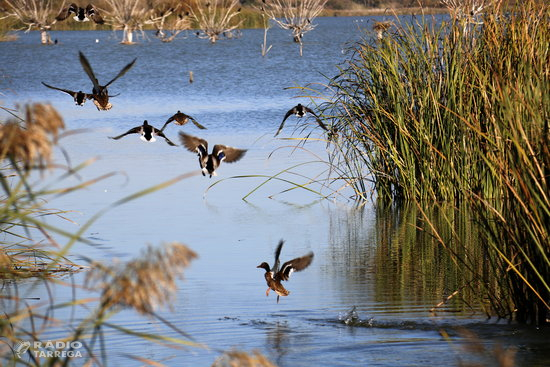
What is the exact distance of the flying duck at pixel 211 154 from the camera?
282 inches

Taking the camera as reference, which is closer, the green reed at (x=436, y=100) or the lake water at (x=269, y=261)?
the lake water at (x=269, y=261)

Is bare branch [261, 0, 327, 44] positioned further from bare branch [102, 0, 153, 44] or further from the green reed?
the green reed

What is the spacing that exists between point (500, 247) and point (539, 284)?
0.28m

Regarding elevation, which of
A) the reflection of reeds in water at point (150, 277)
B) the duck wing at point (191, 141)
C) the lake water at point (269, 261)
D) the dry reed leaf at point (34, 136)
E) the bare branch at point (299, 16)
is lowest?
the lake water at point (269, 261)

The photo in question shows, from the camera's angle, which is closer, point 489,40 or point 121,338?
point 121,338

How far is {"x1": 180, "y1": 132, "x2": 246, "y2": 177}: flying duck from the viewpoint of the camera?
23.5 ft

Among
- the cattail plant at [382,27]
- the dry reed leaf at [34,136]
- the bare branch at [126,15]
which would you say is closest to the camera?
the dry reed leaf at [34,136]

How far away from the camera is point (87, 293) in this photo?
593 centimetres

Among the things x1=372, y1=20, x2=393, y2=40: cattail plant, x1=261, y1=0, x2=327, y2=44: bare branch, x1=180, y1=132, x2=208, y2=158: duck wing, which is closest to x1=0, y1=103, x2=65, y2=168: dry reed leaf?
x1=180, y1=132, x2=208, y2=158: duck wing

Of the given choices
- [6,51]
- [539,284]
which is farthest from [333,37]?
[539,284]

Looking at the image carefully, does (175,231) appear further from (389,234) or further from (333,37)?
(333,37)

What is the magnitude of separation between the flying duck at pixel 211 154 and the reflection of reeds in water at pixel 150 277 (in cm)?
430

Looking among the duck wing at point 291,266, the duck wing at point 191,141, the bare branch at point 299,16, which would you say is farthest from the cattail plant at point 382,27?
the bare branch at point 299,16

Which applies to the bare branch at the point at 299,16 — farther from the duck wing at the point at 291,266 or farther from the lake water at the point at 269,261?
the duck wing at the point at 291,266
